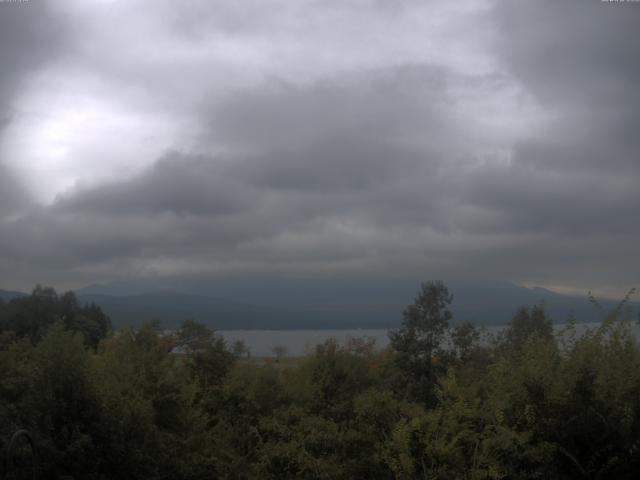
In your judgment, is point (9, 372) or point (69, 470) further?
point (9, 372)

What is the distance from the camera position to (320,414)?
12.8 m

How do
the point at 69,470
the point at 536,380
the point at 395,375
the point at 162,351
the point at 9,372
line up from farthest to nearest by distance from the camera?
1. the point at 395,375
2. the point at 162,351
3. the point at 9,372
4. the point at 536,380
5. the point at 69,470

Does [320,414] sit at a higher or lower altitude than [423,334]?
lower

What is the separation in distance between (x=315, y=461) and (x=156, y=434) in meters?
2.53

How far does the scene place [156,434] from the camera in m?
10.5

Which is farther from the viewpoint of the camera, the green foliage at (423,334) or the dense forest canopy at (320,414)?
the green foliage at (423,334)

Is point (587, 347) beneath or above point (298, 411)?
above

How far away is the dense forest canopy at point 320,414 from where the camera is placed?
9.49m

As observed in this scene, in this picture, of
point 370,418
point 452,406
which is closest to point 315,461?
point 370,418

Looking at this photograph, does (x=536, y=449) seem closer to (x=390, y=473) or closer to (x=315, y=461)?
(x=390, y=473)

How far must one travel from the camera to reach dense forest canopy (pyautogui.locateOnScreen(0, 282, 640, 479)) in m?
9.49

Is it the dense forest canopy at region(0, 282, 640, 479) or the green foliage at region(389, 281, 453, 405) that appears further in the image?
the green foliage at region(389, 281, 453, 405)

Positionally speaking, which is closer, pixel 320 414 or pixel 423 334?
pixel 320 414

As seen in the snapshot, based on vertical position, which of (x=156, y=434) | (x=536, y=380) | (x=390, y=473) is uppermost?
(x=536, y=380)
